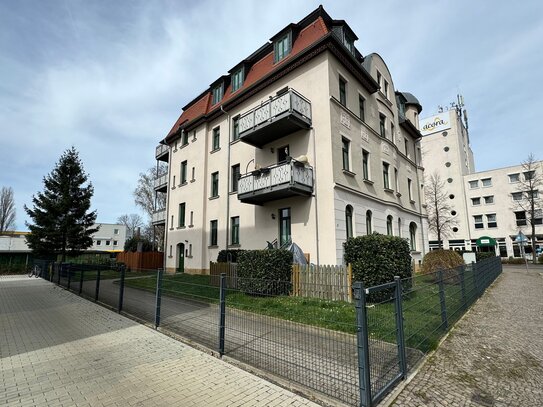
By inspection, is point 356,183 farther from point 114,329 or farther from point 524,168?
point 524,168

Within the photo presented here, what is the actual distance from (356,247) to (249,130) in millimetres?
8241

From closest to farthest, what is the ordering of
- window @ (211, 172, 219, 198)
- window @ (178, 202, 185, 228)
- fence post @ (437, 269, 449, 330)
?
fence post @ (437, 269, 449, 330) → window @ (211, 172, 219, 198) → window @ (178, 202, 185, 228)

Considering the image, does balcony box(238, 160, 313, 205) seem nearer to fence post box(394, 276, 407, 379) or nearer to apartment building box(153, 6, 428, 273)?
apartment building box(153, 6, 428, 273)

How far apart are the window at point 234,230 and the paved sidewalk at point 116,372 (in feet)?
33.4

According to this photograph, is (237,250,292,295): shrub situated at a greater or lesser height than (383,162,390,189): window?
lesser

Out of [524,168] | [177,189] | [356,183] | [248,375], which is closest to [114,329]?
[248,375]

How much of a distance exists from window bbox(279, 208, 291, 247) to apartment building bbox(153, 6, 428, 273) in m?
0.05

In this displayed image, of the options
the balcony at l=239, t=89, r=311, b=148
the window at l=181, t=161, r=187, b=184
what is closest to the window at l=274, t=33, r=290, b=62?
the balcony at l=239, t=89, r=311, b=148

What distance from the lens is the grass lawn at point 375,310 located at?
4148mm

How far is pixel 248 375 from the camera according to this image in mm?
4410

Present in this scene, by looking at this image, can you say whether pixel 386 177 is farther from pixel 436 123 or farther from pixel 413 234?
pixel 436 123

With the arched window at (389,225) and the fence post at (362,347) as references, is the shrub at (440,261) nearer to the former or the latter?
the arched window at (389,225)

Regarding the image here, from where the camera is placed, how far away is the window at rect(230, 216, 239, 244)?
57.5 ft

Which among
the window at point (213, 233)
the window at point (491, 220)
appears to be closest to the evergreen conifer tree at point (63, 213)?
the window at point (213, 233)
